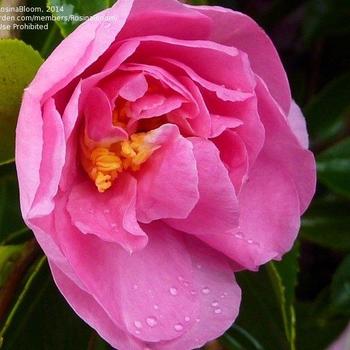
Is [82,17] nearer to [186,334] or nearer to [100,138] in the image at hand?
[100,138]

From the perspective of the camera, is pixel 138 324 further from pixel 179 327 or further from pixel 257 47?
pixel 257 47

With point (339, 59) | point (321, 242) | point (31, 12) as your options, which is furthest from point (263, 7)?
point (31, 12)

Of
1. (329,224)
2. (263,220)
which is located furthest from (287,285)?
(329,224)

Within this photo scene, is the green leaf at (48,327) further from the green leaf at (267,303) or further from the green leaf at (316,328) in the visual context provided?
the green leaf at (316,328)

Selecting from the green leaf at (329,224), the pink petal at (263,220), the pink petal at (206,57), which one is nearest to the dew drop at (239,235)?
the pink petal at (263,220)

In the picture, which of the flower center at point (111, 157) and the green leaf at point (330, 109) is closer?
the flower center at point (111, 157)
